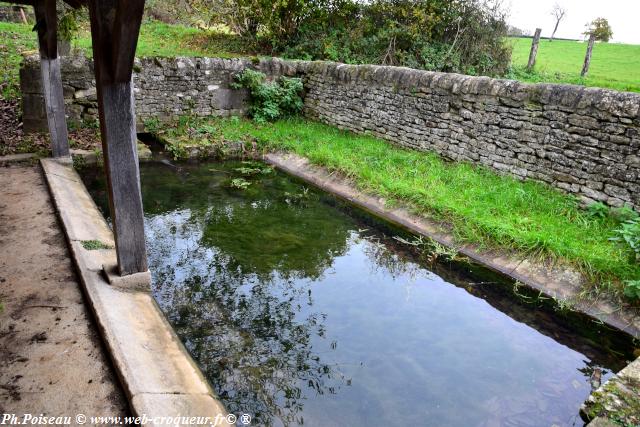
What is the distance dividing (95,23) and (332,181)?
18.4ft

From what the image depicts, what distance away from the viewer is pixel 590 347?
417 centimetres

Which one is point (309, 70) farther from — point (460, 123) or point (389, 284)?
point (389, 284)

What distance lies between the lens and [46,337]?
10.8ft

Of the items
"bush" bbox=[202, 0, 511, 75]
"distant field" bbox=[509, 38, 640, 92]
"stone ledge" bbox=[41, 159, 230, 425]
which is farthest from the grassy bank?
"distant field" bbox=[509, 38, 640, 92]

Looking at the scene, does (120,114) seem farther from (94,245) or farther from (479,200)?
(479,200)

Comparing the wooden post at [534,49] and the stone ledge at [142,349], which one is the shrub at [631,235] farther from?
the wooden post at [534,49]

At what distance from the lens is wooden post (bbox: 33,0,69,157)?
655 cm

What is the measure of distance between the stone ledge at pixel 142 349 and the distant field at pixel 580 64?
10939 mm

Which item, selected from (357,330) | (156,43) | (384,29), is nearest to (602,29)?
(384,29)

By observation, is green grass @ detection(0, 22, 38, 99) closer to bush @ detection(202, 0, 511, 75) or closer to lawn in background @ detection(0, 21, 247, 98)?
lawn in background @ detection(0, 21, 247, 98)

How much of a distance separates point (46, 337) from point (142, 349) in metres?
0.74

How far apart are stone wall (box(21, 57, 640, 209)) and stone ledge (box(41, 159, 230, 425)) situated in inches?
222

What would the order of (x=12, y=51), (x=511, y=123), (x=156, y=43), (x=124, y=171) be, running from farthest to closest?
(x=156, y=43) < (x=12, y=51) < (x=511, y=123) < (x=124, y=171)

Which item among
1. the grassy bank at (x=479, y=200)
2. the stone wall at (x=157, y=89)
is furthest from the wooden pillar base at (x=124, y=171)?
Answer: the stone wall at (x=157, y=89)
